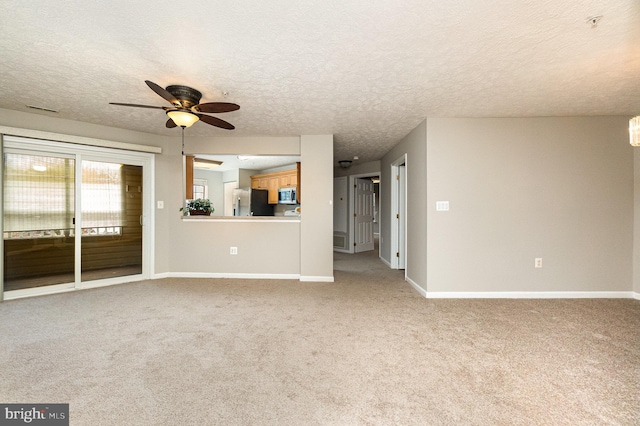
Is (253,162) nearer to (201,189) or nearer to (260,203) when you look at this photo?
(260,203)

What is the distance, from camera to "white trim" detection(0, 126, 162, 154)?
345 cm

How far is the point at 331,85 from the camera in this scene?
2729 millimetres

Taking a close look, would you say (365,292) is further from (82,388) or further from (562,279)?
(82,388)

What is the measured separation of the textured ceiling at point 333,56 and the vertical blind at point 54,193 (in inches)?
31.5

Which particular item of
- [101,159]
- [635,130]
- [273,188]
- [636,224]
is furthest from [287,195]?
[636,224]

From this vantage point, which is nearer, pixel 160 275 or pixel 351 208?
pixel 160 275

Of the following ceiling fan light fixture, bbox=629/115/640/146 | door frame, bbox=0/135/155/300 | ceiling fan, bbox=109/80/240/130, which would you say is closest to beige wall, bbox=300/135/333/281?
ceiling fan, bbox=109/80/240/130

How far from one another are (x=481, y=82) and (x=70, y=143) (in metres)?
5.35

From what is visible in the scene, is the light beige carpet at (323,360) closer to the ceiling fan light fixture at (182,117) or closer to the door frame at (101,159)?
the door frame at (101,159)

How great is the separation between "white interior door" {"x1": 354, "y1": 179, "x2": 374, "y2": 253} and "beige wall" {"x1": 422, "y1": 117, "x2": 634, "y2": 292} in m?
3.90

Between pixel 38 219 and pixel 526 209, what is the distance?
677cm

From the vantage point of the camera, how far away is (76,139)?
12.6ft

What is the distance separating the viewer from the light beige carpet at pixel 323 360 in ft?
5.15

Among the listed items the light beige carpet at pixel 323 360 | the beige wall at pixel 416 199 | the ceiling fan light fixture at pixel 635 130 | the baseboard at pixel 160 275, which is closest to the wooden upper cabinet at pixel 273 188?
the baseboard at pixel 160 275
